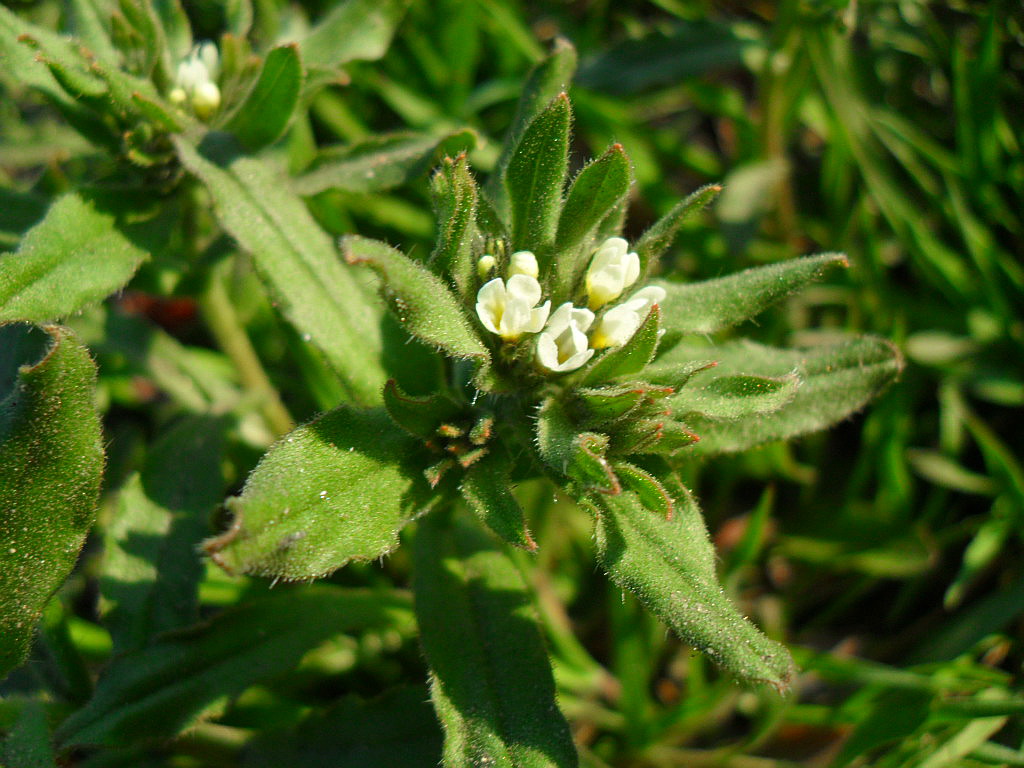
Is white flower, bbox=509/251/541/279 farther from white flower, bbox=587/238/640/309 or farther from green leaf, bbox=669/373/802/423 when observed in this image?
green leaf, bbox=669/373/802/423

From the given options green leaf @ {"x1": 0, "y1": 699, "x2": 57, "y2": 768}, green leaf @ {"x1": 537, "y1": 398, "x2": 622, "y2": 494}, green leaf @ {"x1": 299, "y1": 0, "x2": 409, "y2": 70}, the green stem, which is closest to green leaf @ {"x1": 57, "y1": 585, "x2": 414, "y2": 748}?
green leaf @ {"x1": 0, "y1": 699, "x2": 57, "y2": 768}

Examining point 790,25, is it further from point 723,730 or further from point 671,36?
point 723,730

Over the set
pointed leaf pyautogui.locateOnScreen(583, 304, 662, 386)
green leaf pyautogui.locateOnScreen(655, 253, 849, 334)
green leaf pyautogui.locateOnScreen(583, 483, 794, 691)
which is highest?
pointed leaf pyautogui.locateOnScreen(583, 304, 662, 386)

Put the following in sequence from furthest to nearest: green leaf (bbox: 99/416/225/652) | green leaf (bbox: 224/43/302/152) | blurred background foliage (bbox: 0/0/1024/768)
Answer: blurred background foliage (bbox: 0/0/1024/768), green leaf (bbox: 99/416/225/652), green leaf (bbox: 224/43/302/152)

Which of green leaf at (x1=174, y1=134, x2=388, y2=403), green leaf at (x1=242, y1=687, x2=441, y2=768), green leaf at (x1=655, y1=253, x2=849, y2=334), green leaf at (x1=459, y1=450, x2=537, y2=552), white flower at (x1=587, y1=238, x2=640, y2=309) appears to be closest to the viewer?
green leaf at (x1=459, y1=450, x2=537, y2=552)

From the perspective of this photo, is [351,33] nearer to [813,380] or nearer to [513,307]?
[513,307]
